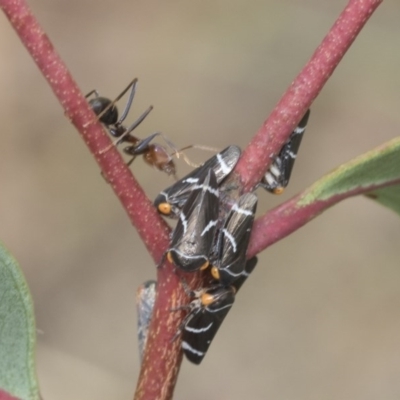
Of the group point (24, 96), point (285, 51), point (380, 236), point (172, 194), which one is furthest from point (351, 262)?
point (172, 194)

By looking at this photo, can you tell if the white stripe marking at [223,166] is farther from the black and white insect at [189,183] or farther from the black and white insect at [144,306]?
the black and white insect at [144,306]

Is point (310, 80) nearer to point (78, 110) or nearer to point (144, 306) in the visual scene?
point (78, 110)

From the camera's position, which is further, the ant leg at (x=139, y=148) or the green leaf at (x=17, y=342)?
the ant leg at (x=139, y=148)

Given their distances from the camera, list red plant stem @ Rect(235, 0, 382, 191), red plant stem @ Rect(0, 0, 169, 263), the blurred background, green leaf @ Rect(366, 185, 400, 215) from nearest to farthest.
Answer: red plant stem @ Rect(0, 0, 169, 263) → red plant stem @ Rect(235, 0, 382, 191) → green leaf @ Rect(366, 185, 400, 215) → the blurred background

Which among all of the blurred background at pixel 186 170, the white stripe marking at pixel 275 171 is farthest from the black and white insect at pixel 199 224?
the blurred background at pixel 186 170

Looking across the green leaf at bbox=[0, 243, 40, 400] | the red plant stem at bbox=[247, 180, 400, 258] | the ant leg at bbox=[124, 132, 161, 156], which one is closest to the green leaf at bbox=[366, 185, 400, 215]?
the red plant stem at bbox=[247, 180, 400, 258]

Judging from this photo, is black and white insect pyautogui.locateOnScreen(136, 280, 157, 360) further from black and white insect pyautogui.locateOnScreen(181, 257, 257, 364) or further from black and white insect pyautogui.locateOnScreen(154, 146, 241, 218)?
black and white insect pyautogui.locateOnScreen(154, 146, 241, 218)
